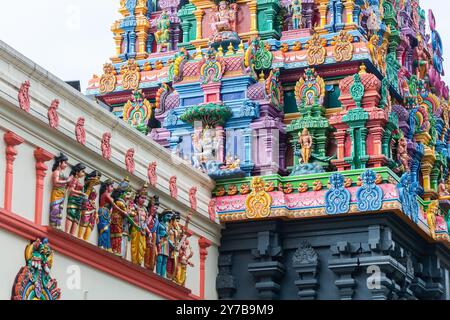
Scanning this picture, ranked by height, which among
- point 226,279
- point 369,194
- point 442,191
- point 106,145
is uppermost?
point 442,191

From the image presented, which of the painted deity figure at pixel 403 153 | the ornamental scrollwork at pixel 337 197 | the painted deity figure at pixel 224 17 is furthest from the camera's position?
the painted deity figure at pixel 224 17

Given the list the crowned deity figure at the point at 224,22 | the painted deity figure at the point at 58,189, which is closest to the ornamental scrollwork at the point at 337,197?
the crowned deity figure at the point at 224,22

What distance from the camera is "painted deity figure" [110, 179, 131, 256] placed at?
26344 mm

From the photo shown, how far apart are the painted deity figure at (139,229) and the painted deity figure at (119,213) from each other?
0.36m

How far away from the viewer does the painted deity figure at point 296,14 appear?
33.0 metres

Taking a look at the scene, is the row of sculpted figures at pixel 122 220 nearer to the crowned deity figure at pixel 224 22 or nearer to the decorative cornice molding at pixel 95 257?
the decorative cornice molding at pixel 95 257

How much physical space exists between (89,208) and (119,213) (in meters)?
1.24

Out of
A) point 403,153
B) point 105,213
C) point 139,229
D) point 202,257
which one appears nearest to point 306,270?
point 202,257

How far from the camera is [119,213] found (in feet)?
87.2

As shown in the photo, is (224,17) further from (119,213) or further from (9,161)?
(9,161)

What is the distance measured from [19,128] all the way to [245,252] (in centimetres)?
831

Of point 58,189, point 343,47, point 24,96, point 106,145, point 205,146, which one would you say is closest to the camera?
point 24,96
